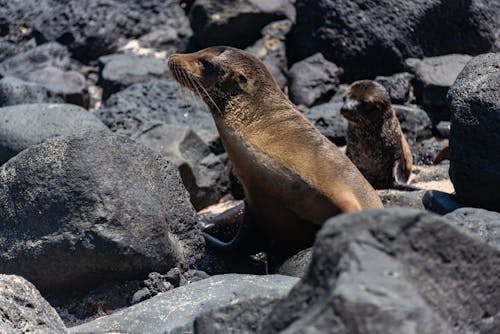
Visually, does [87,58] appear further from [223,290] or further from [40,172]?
[223,290]

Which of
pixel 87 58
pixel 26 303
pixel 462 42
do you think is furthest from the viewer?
pixel 87 58

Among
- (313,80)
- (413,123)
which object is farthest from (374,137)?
(313,80)

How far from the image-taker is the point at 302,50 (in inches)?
541

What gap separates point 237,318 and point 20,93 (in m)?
9.26

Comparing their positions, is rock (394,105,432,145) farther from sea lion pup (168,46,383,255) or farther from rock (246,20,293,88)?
sea lion pup (168,46,383,255)

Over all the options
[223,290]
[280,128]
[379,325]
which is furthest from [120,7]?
[379,325]

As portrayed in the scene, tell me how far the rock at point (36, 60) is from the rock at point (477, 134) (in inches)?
339

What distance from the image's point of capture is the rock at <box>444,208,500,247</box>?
5.39 meters

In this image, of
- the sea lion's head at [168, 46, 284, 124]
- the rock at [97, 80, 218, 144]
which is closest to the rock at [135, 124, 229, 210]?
the rock at [97, 80, 218, 144]

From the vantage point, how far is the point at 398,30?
13.1 metres

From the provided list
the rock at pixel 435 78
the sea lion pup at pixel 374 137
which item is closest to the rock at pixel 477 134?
the sea lion pup at pixel 374 137

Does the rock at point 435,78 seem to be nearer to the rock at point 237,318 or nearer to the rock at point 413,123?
the rock at point 413,123

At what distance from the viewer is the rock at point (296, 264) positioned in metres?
6.25

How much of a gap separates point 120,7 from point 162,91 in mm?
3780
